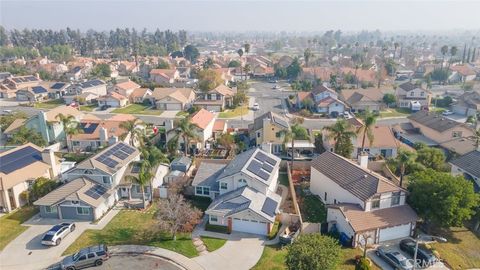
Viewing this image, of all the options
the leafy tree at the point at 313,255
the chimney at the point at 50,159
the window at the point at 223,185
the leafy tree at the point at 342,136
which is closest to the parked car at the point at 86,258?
the window at the point at 223,185

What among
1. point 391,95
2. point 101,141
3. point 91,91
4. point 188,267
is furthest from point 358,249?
point 91,91

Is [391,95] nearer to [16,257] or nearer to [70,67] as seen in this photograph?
[16,257]

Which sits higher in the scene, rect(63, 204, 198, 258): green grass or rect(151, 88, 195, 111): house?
rect(151, 88, 195, 111): house

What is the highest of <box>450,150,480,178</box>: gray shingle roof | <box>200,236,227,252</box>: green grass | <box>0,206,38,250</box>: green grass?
<box>450,150,480,178</box>: gray shingle roof

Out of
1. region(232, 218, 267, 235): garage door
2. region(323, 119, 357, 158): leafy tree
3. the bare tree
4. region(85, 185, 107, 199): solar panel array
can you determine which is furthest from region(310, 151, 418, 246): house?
region(85, 185, 107, 199): solar panel array

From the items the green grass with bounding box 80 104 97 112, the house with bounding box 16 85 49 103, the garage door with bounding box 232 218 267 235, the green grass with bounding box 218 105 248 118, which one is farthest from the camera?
the house with bounding box 16 85 49 103

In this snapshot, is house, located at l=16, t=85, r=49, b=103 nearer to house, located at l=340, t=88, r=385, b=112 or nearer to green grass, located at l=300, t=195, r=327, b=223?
house, located at l=340, t=88, r=385, b=112

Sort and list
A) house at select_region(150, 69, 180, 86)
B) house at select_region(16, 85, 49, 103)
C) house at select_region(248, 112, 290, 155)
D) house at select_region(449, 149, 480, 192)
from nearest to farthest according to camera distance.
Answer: house at select_region(449, 149, 480, 192), house at select_region(248, 112, 290, 155), house at select_region(16, 85, 49, 103), house at select_region(150, 69, 180, 86)
